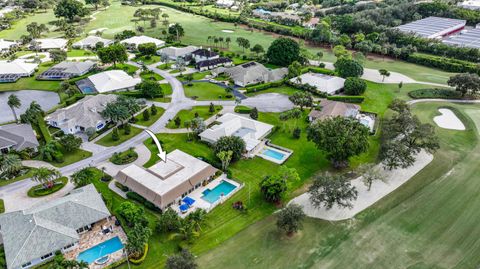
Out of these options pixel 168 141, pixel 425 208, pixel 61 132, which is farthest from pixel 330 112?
pixel 61 132

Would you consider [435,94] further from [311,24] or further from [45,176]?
[45,176]

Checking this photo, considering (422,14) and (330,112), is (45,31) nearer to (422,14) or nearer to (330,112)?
(330,112)

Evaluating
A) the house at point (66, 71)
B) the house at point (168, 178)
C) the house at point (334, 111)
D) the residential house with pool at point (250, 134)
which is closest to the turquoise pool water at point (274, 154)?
the residential house with pool at point (250, 134)

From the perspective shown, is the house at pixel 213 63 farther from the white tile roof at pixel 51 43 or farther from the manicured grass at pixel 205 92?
the white tile roof at pixel 51 43

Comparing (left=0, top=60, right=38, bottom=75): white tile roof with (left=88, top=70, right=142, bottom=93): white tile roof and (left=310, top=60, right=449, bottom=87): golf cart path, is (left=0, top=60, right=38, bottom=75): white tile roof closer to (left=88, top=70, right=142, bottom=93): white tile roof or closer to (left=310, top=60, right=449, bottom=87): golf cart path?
(left=88, top=70, right=142, bottom=93): white tile roof

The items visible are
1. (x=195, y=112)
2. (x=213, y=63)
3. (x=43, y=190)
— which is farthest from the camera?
(x=213, y=63)

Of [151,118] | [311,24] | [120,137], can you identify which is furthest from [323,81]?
[311,24]
